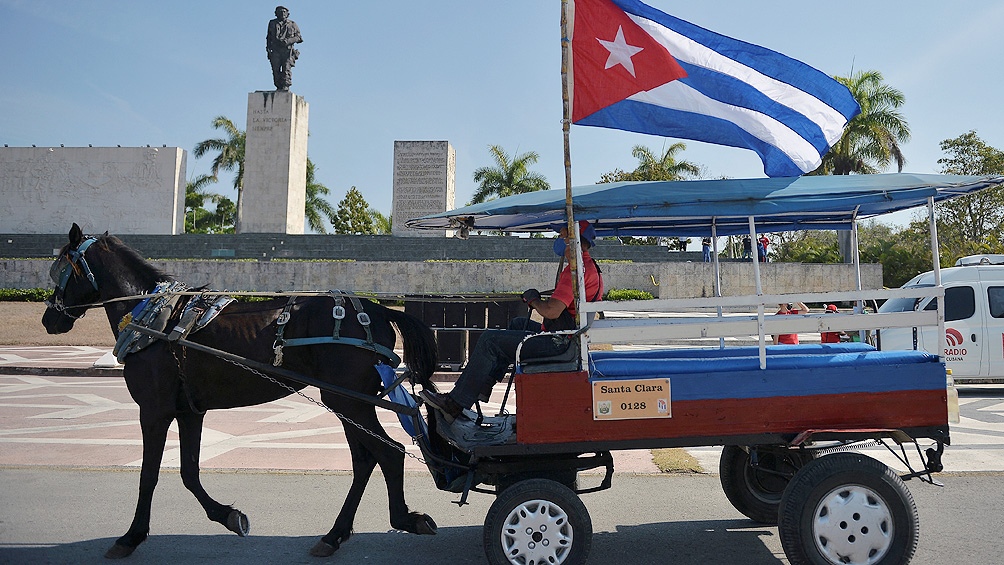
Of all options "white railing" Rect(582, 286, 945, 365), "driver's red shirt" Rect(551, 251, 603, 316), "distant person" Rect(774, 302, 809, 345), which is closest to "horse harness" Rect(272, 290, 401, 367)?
"driver's red shirt" Rect(551, 251, 603, 316)

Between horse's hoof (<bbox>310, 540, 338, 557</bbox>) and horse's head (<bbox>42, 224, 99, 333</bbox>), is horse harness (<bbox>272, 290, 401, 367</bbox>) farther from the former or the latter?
horse's head (<bbox>42, 224, 99, 333</bbox>)

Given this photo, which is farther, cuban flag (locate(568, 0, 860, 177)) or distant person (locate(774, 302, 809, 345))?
distant person (locate(774, 302, 809, 345))

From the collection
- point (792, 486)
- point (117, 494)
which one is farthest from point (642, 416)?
point (117, 494)

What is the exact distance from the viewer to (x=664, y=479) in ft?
22.2

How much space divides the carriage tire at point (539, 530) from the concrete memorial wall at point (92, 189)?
3668cm

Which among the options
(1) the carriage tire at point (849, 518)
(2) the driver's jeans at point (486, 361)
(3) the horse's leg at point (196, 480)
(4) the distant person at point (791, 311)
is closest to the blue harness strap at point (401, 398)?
(2) the driver's jeans at point (486, 361)

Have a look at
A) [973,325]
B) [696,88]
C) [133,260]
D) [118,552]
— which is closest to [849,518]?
[696,88]

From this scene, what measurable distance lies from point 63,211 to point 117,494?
36.4 m

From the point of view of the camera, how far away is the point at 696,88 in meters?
5.05

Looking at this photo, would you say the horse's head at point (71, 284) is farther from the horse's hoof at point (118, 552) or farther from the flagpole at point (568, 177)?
the flagpole at point (568, 177)

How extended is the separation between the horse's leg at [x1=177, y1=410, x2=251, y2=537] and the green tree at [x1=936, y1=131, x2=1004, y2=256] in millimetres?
31778

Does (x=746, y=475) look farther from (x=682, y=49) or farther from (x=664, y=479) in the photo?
(x=682, y=49)

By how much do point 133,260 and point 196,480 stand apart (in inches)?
67.1

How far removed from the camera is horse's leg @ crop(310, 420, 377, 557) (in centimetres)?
474
